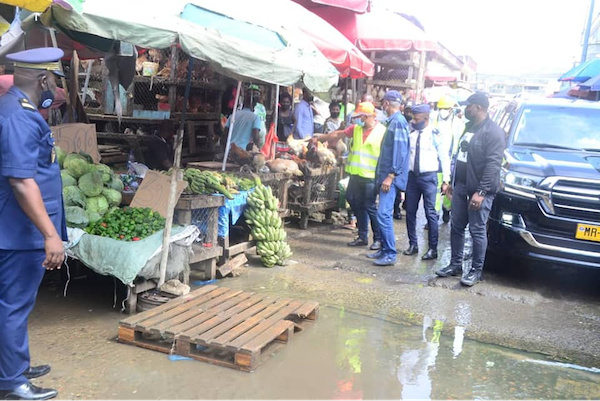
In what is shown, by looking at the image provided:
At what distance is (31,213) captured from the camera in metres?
3.00

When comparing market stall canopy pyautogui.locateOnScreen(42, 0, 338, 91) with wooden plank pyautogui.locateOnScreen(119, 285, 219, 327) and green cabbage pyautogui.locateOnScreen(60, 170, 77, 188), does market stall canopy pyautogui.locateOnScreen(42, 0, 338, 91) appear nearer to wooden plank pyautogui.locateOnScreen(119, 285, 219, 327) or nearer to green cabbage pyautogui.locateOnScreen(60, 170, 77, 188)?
green cabbage pyautogui.locateOnScreen(60, 170, 77, 188)

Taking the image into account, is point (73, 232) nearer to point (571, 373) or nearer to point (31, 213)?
point (31, 213)

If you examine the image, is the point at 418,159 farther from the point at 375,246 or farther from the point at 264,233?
the point at 264,233

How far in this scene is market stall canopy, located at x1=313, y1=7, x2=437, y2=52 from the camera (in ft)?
38.4

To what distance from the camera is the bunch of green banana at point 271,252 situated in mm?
6621

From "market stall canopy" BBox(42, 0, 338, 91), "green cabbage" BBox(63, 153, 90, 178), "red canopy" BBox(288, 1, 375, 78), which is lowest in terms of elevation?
"green cabbage" BBox(63, 153, 90, 178)

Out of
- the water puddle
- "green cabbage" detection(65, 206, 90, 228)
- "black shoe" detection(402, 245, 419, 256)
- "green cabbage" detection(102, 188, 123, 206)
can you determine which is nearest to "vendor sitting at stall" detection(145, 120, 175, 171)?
"green cabbage" detection(102, 188, 123, 206)

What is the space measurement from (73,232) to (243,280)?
2.03 meters

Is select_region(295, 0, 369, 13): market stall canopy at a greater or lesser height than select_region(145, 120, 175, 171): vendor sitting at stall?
greater

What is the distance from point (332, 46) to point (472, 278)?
4318 mm

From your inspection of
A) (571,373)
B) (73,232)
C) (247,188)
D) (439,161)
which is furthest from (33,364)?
(439,161)

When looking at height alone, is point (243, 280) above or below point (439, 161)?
below

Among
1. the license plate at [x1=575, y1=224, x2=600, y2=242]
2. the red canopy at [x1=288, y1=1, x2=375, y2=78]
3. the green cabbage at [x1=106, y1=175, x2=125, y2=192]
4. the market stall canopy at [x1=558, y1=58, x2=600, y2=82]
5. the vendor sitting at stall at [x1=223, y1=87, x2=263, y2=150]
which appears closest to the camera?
the green cabbage at [x1=106, y1=175, x2=125, y2=192]

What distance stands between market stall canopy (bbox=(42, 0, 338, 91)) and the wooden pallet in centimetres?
229
